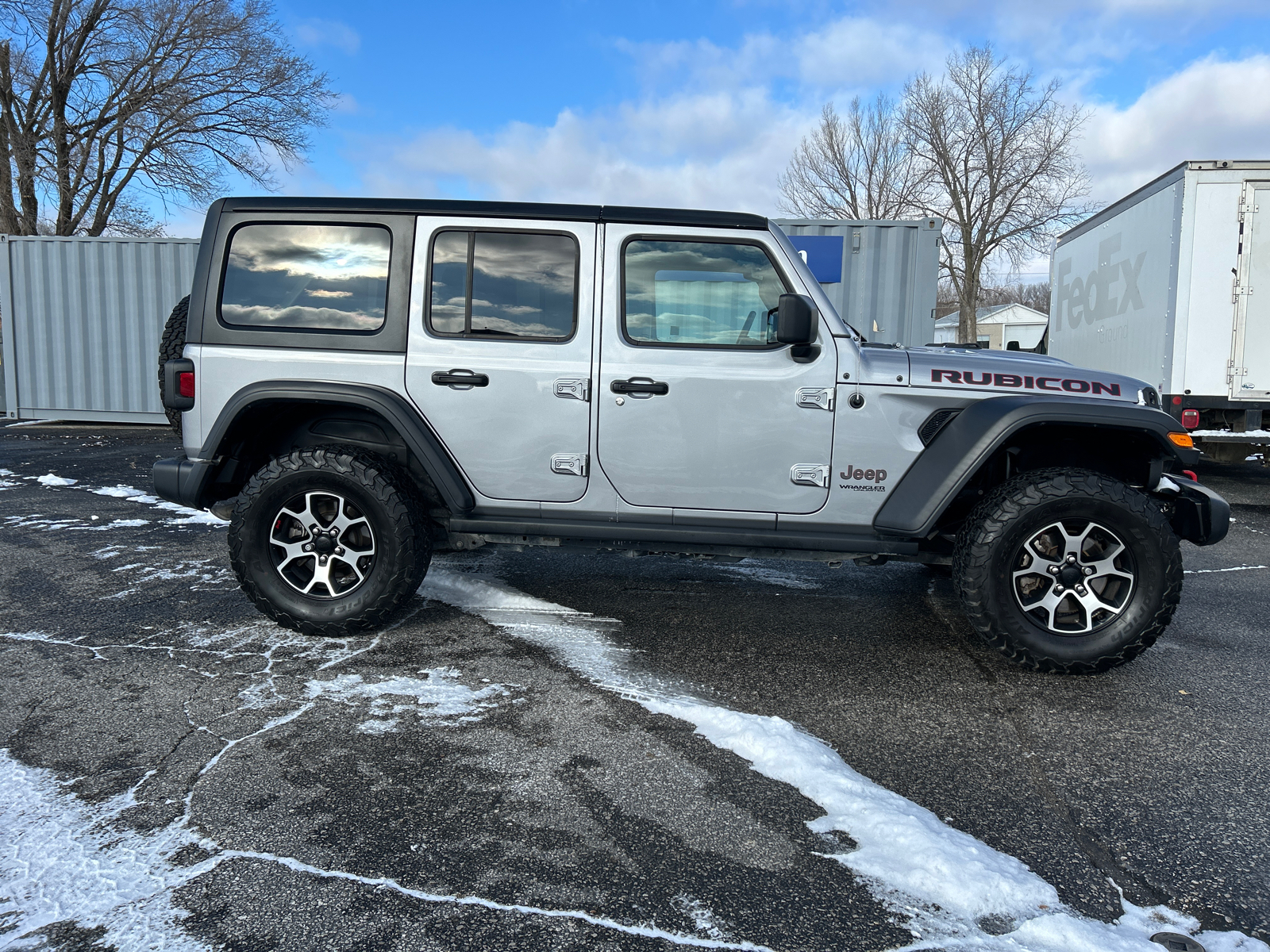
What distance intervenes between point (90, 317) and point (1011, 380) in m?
13.8

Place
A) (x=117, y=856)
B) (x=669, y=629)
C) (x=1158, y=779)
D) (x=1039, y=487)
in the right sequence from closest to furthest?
(x=117, y=856) < (x=1158, y=779) < (x=1039, y=487) < (x=669, y=629)

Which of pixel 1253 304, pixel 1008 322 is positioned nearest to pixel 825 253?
pixel 1253 304

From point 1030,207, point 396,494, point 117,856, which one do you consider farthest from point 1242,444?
point 1030,207

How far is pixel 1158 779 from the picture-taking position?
8.61 feet

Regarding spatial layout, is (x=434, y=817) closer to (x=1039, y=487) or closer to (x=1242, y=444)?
(x=1039, y=487)

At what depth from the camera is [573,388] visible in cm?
370

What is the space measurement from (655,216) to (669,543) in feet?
4.96

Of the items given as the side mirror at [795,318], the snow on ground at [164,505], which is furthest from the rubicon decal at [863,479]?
the snow on ground at [164,505]

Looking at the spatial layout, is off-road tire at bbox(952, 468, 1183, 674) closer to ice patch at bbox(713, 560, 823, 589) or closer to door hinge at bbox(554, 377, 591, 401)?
ice patch at bbox(713, 560, 823, 589)

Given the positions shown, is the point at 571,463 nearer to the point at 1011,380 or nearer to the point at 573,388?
the point at 573,388

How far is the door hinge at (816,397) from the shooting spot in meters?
3.60

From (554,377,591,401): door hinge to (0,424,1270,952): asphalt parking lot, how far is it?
1.15 metres

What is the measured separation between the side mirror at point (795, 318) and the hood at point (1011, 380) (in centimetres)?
55

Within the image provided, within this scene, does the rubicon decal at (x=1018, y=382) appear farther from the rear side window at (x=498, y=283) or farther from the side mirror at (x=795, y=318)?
the rear side window at (x=498, y=283)
